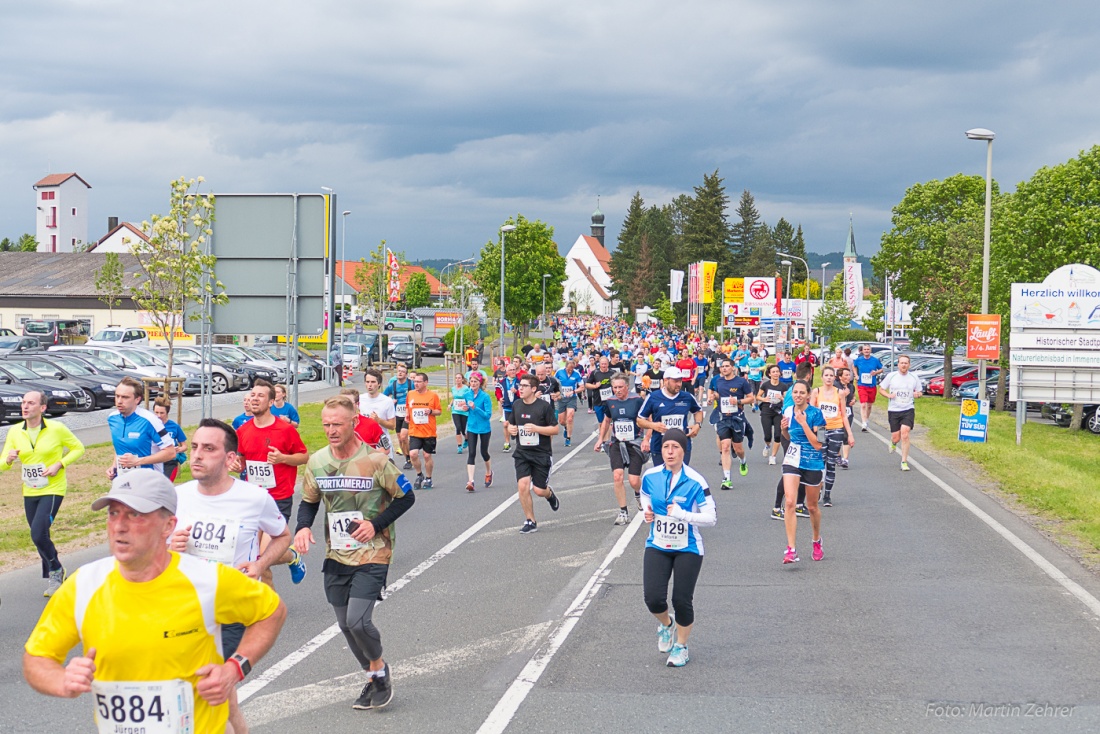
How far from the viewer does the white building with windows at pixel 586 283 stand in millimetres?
182750

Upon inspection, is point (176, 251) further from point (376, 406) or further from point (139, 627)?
point (139, 627)

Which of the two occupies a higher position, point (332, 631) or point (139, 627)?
point (139, 627)

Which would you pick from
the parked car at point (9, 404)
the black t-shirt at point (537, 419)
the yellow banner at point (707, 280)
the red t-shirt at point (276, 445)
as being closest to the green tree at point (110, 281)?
the yellow banner at point (707, 280)

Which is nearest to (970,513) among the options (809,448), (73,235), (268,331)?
(809,448)

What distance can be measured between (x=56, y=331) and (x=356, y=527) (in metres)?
56.9

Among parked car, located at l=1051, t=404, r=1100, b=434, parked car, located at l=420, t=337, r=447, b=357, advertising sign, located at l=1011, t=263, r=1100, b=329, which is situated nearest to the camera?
advertising sign, located at l=1011, t=263, r=1100, b=329

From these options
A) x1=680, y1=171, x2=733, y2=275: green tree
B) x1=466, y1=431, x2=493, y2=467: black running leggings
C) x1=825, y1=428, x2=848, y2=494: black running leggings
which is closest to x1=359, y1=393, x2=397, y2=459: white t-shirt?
x1=466, y1=431, x2=493, y2=467: black running leggings

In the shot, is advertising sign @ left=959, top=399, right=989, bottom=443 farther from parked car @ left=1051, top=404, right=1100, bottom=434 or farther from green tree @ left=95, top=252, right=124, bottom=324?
green tree @ left=95, top=252, right=124, bottom=324

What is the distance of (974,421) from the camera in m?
21.6

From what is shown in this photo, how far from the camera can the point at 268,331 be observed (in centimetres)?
1825

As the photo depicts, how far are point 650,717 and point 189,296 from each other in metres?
20.2

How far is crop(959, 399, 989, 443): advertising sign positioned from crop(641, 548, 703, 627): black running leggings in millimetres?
15288

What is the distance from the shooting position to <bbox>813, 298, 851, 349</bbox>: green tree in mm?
→ 72750

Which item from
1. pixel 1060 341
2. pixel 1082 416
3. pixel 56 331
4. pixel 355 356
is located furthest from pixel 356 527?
pixel 56 331
